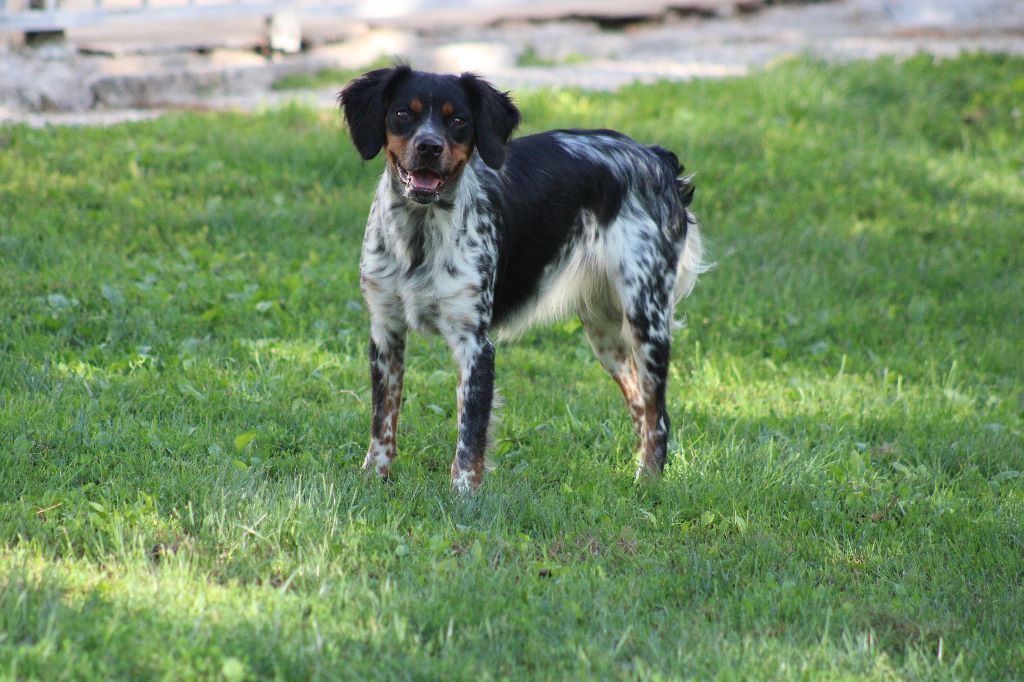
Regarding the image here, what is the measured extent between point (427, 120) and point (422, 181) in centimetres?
26

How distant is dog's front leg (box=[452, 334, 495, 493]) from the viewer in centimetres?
499

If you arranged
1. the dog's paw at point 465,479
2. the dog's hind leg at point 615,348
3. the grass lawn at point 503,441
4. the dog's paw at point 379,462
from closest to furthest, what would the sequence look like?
the grass lawn at point 503,441, the dog's paw at point 465,479, the dog's paw at point 379,462, the dog's hind leg at point 615,348

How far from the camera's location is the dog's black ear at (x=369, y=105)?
5.02 metres

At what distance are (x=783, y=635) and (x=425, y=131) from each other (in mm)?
2313

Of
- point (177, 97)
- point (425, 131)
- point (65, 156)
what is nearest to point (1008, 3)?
point (177, 97)

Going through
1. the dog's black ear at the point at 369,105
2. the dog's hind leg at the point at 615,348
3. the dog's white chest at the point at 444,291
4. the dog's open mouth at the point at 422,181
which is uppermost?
the dog's black ear at the point at 369,105

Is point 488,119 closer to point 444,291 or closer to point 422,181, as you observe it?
point 422,181

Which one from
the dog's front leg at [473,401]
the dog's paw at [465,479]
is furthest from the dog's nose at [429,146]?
the dog's paw at [465,479]

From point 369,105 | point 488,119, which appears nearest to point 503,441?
point 488,119

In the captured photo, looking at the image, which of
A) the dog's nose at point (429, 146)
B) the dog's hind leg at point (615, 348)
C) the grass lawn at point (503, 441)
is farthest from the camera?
the dog's hind leg at point (615, 348)

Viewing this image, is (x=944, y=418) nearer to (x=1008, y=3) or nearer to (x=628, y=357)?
(x=628, y=357)

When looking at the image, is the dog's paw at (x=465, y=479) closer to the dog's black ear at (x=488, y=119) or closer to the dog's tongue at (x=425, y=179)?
the dog's tongue at (x=425, y=179)

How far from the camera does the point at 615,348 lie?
603cm

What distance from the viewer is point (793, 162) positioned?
999 cm
